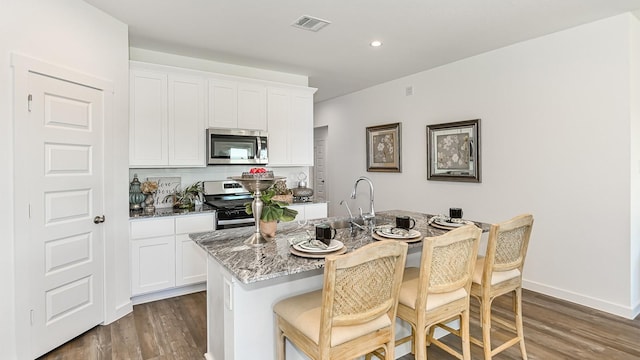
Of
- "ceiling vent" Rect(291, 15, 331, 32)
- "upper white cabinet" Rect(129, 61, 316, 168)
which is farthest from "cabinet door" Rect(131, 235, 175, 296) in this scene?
"ceiling vent" Rect(291, 15, 331, 32)

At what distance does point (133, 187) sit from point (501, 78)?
423 cm

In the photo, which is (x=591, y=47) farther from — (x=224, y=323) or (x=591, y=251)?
(x=224, y=323)

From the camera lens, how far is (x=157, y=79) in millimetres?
3586

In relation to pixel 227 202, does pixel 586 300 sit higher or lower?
lower

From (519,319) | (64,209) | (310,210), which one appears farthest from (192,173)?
(519,319)

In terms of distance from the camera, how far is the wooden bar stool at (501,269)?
203 centimetres

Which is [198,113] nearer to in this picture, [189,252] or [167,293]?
[189,252]

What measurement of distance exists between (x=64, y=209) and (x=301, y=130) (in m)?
2.92

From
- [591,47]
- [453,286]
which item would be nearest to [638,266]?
[591,47]

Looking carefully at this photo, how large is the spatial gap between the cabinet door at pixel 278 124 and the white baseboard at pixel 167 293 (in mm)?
1758

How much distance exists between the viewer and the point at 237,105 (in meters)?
4.13

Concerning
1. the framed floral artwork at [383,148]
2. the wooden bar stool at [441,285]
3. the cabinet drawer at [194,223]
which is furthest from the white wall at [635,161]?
the cabinet drawer at [194,223]

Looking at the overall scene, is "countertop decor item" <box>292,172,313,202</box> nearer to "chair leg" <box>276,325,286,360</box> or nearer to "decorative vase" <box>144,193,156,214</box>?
"decorative vase" <box>144,193,156,214</box>

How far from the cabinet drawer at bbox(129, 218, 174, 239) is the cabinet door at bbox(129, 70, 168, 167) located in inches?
24.8
